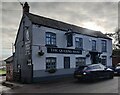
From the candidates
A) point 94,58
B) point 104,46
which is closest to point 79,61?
point 94,58

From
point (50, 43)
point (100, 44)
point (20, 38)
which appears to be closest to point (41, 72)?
point (50, 43)

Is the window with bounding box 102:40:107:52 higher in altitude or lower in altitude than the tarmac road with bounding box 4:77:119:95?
higher

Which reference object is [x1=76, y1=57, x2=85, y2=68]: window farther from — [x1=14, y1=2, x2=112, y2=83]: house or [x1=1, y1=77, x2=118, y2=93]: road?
[x1=1, y1=77, x2=118, y2=93]: road

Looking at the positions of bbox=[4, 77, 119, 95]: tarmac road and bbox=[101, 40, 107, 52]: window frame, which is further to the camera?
bbox=[101, 40, 107, 52]: window frame

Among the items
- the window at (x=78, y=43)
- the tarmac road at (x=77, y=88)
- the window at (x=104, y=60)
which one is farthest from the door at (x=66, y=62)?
the window at (x=104, y=60)

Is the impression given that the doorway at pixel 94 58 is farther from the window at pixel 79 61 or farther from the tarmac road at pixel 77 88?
the tarmac road at pixel 77 88

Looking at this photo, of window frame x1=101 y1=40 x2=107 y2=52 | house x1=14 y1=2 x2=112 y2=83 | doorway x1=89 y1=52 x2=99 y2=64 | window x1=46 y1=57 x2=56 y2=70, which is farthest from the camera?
window frame x1=101 y1=40 x2=107 y2=52

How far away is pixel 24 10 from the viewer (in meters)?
20.8

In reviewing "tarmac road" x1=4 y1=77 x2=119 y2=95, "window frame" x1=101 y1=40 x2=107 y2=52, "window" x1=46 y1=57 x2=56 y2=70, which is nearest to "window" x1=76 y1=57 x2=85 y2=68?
"window" x1=46 y1=57 x2=56 y2=70

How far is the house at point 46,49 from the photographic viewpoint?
1862 centimetres

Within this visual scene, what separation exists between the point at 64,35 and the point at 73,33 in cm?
147

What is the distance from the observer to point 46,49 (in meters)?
19.6

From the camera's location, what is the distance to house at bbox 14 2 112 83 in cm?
1862

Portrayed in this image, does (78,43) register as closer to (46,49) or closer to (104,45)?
(46,49)
